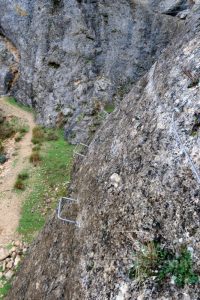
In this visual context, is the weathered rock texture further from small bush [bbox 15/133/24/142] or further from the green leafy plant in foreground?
small bush [bbox 15/133/24/142]

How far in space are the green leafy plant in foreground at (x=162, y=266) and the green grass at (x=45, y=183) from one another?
8675 millimetres

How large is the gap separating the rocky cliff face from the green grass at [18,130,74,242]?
1713 millimetres

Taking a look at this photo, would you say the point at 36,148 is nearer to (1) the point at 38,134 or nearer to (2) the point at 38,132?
(1) the point at 38,134

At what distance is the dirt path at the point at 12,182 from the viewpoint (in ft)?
52.4

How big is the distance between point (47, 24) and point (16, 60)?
167 inches

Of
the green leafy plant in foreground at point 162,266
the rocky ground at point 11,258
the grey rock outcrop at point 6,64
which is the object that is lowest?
the rocky ground at point 11,258

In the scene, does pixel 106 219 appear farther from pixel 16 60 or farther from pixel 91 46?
pixel 16 60

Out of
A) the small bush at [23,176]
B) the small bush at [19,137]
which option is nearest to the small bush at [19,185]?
the small bush at [23,176]

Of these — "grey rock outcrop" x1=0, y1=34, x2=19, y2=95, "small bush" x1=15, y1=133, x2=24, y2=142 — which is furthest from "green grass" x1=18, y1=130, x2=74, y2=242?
"grey rock outcrop" x1=0, y1=34, x2=19, y2=95

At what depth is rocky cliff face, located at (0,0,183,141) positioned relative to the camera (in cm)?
2514

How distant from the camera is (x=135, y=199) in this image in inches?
292

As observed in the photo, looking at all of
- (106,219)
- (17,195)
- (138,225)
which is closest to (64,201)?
(106,219)

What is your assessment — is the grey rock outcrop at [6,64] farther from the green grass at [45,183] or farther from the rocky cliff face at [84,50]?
the green grass at [45,183]

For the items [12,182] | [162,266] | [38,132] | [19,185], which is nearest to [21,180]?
[12,182]
